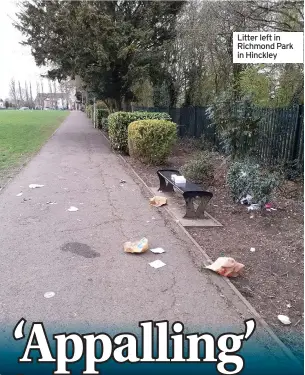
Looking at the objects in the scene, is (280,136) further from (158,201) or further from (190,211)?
(190,211)

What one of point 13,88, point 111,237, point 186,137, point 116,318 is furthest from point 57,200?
point 13,88

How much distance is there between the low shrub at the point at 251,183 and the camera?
18.7 feet

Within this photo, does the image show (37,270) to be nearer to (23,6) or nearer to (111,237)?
(111,237)

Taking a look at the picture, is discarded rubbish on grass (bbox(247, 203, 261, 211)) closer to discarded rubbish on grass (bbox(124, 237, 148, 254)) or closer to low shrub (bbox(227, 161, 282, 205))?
low shrub (bbox(227, 161, 282, 205))

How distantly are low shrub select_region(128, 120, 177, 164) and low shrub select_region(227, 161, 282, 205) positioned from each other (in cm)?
381

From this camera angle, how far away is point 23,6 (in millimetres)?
17391

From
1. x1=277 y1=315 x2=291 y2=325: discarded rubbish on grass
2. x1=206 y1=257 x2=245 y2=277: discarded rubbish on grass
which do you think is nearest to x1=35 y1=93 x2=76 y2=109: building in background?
x1=206 y1=257 x2=245 y2=277: discarded rubbish on grass

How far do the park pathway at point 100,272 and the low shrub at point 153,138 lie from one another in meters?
→ 3.45

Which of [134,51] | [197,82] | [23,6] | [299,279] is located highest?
[23,6]

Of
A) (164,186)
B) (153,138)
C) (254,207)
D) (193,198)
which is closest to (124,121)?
(153,138)

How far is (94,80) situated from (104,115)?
10.8 metres

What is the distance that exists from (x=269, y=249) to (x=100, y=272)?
218 centimetres

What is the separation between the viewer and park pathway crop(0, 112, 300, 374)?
291cm

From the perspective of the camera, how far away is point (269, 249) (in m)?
4.38
